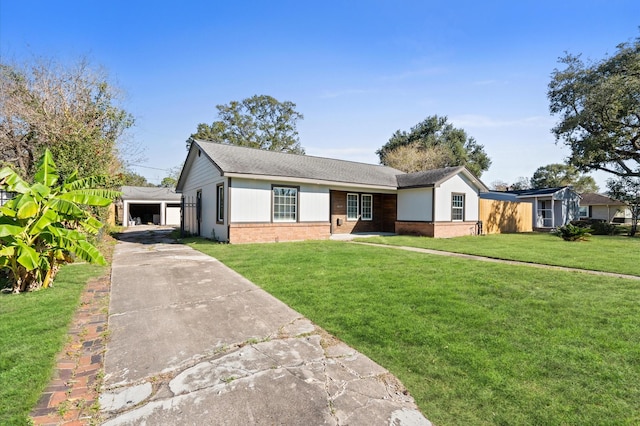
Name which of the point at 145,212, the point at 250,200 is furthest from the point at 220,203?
the point at 145,212

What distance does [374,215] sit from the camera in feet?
62.4

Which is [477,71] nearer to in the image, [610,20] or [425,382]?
[610,20]

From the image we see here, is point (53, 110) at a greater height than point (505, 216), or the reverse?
point (53, 110)

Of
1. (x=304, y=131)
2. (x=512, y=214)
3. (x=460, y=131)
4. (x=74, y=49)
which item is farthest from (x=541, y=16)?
(x=460, y=131)

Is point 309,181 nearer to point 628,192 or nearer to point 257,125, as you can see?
point 628,192

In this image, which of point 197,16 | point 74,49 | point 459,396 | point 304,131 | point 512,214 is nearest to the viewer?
point 459,396

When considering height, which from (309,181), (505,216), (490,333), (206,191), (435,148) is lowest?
(490,333)

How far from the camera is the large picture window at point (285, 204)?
13.9 m

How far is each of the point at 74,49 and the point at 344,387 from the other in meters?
20.0

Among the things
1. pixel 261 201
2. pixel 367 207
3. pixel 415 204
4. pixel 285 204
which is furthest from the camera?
pixel 367 207

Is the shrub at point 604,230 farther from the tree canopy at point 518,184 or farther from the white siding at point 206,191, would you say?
the tree canopy at point 518,184

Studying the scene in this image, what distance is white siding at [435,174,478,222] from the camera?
1636 cm

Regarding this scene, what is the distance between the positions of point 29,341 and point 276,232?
10.1 m

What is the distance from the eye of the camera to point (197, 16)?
10.0 m
